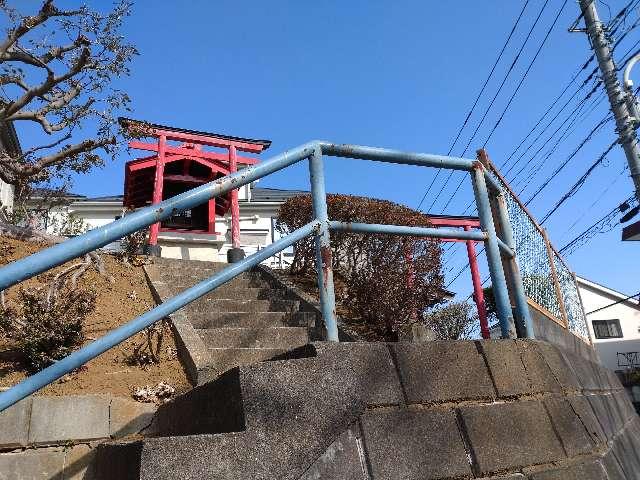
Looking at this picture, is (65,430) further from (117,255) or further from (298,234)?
(117,255)

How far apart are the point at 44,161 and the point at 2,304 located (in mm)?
4122

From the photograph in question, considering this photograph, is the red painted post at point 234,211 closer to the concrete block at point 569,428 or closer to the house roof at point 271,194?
the concrete block at point 569,428

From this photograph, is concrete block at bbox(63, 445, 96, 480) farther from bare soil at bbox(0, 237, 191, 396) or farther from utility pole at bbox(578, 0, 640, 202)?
utility pole at bbox(578, 0, 640, 202)

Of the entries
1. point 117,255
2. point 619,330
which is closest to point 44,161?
point 117,255

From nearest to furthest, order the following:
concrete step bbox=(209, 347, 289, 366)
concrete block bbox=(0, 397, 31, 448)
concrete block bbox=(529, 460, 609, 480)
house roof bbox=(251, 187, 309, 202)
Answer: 1. concrete block bbox=(529, 460, 609, 480)
2. concrete block bbox=(0, 397, 31, 448)
3. concrete step bbox=(209, 347, 289, 366)
4. house roof bbox=(251, 187, 309, 202)

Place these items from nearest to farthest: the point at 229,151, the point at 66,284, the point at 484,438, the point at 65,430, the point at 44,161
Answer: the point at 484,438 < the point at 65,430 < the point at 66,284 < the point at 44,161 < the point at 229,151

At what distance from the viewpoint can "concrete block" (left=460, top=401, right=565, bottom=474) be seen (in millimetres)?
1829

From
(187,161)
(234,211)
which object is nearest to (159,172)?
(187,161)

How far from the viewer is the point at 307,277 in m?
8.97

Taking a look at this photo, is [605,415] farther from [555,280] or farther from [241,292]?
[241,292]

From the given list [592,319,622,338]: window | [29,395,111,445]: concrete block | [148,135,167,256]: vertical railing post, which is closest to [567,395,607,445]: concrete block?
[29,395,111,445]: concrete block

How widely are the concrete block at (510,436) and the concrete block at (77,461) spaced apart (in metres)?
2.14

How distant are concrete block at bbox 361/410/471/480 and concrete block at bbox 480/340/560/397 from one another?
0.41 m

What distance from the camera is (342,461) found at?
1586mm
